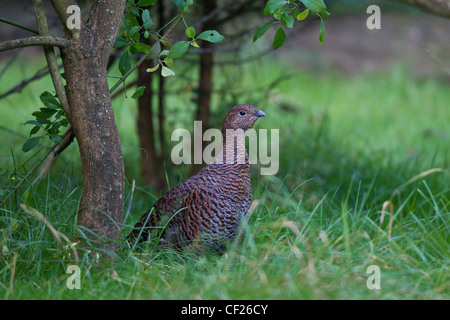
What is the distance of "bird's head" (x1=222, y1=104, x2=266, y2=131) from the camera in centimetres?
325

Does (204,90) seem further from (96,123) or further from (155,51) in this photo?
(96,123)

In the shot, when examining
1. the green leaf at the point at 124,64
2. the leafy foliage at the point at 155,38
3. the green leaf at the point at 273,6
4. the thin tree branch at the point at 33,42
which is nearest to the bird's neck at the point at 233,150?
the leafy foliage at the point at 155,38

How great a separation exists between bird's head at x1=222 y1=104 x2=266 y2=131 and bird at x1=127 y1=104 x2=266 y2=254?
24mm

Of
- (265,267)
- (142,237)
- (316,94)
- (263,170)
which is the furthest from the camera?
(316,94)

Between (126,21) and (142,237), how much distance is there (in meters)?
1.13

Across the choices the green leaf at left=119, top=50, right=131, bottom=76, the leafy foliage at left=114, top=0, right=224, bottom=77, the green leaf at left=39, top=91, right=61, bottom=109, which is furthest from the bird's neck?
the green leaf at left=39, top=91, right=61, bottom=109

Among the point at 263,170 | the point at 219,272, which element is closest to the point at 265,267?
the point at 219,272

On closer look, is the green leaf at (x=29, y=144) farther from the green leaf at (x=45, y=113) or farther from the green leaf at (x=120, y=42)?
the green leaf at (x=120, y=42)

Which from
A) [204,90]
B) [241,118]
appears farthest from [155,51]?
[204,90]

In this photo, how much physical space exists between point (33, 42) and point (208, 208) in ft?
3.79

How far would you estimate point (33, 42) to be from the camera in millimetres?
2586

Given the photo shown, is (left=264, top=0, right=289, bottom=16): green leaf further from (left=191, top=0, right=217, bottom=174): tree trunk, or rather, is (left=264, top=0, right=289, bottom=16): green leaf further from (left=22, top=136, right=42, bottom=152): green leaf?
(left=191, top=0, right=217, bottom=174): tree trunk
